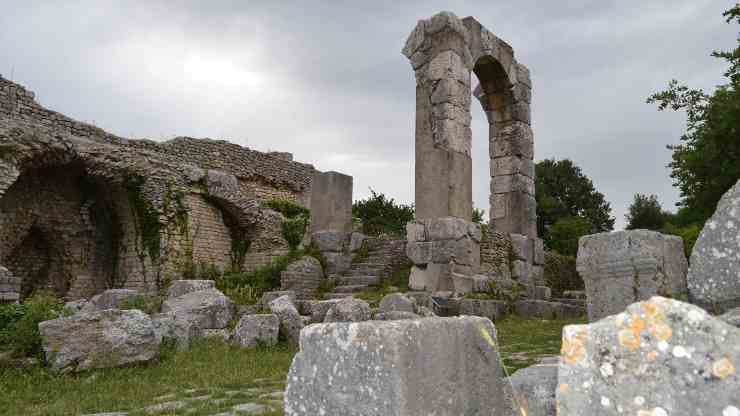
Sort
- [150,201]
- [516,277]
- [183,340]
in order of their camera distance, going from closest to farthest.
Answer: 1. [183,340]
2. [516,277]
3. [150,201]

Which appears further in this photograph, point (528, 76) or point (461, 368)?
point (528, 76)

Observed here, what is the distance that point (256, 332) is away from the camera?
26.9ft

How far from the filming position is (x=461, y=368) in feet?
8.18

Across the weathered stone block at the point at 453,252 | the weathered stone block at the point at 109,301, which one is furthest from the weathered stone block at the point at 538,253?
the weathered stone block at the point at 109,301

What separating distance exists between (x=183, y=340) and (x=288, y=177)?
15.7 metres

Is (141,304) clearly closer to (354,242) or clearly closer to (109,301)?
(109,301)

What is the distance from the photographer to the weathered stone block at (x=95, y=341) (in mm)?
6453

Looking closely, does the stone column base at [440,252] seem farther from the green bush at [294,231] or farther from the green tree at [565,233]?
the green tree at [565,233]

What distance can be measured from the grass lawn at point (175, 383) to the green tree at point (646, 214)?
38806mm

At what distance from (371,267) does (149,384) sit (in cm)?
860

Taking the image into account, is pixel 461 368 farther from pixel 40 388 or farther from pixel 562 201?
pixel 562 201

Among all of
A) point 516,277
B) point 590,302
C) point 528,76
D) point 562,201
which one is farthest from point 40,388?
point 562,201

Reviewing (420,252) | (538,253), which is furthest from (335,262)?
(538,253)

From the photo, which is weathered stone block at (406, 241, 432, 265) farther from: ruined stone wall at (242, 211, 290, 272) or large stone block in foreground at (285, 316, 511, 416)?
large stone block in foreground at (285, 316, 511, 416)
